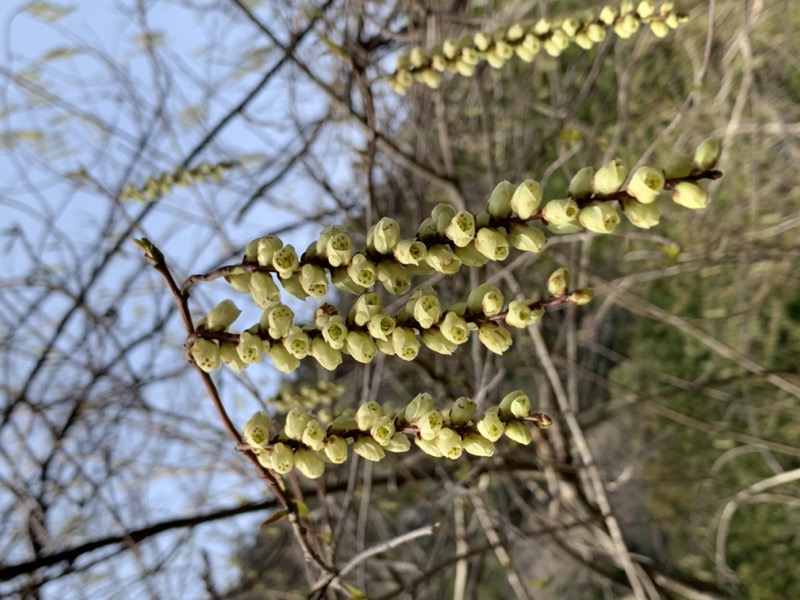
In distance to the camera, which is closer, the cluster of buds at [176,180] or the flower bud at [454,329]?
the flower bud at [454,329]

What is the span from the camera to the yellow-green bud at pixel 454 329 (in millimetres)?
514

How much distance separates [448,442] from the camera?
506 mm

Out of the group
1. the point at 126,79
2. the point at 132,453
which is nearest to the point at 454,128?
the point at 126,79

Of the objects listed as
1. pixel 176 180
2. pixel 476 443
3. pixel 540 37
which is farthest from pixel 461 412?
pixel 176 180

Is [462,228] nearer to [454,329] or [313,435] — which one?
[454,329]

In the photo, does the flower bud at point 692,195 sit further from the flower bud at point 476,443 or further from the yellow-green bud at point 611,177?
the flower bud at point 476,443

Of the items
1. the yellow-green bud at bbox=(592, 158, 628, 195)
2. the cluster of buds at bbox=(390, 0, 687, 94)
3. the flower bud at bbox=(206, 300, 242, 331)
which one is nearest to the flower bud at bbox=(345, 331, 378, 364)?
the flower bud at bbox=(206, 300, 242, 331)

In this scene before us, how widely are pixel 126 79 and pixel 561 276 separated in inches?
73.9

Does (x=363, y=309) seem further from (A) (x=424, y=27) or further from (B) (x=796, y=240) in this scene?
(B) (x=796, y=240)

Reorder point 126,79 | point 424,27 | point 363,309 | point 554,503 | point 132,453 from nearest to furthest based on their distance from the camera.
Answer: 1. point 363,309
2. point 424,27
3. point 554,503
4. point 126,79
5. point 132,453

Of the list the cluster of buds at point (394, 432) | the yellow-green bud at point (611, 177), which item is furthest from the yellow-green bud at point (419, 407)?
the yellow-green bud at point (611, 177)

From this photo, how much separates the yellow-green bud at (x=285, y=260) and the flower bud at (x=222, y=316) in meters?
0.08

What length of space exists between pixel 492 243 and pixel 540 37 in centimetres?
49

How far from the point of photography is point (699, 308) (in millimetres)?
2998
